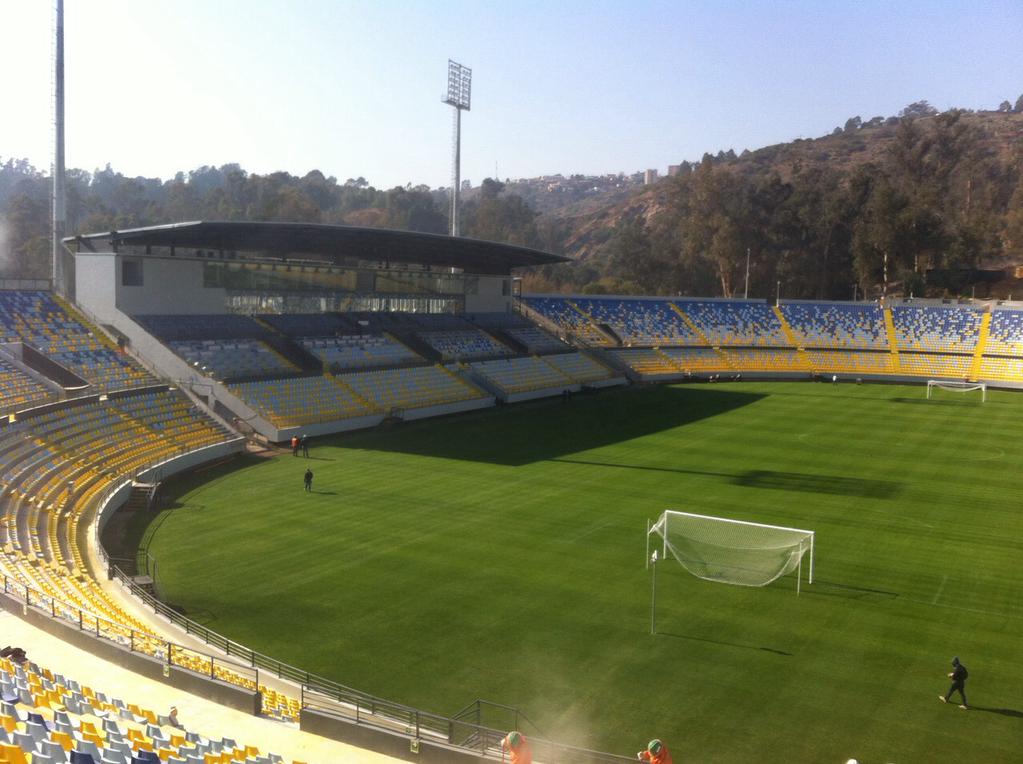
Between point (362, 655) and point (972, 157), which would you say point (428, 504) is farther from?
point (972, 157)

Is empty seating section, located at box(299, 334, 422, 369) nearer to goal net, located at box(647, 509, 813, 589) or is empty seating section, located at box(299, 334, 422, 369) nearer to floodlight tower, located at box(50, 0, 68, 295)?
floodlight tower, located at box(50, 0, 68, 295)

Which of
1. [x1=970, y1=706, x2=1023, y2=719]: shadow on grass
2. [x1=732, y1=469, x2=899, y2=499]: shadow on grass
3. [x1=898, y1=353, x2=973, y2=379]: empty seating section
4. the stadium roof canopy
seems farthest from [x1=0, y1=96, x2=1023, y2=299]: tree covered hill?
[x1=970, y1=706, x2=1023, y2=719]: shadow on grass

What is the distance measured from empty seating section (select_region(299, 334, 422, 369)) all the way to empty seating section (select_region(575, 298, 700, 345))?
24.7m

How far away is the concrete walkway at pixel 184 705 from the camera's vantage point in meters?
11.1

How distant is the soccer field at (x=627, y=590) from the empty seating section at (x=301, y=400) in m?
2.40

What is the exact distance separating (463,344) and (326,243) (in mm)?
12244

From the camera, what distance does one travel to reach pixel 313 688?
14.0 m

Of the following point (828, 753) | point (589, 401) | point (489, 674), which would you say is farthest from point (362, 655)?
point (589, 401)

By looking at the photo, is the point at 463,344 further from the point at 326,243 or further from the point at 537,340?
the point at 326,243

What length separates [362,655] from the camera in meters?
16.0

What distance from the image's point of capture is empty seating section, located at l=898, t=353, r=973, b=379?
2566 inches

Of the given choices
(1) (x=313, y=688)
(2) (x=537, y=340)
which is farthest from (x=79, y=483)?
(2) (x=537, y=340)

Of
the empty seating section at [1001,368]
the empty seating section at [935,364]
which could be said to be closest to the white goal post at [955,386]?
the empty seating section at [1001,368]

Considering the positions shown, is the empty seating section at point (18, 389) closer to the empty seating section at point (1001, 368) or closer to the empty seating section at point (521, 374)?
the empty seating section at point (521, 374)
